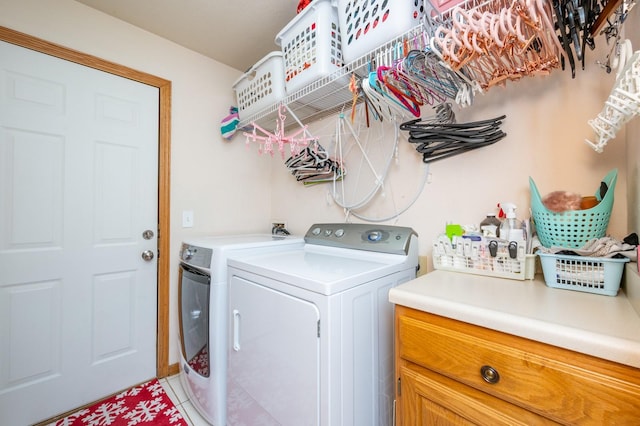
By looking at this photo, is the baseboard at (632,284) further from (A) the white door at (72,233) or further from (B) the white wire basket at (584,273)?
(A) the white door at (72,233)

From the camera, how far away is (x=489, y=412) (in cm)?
68

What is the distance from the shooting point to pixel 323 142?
207 cm

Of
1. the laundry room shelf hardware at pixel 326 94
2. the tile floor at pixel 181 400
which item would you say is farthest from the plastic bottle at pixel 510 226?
the tile floor at pixel 181 400

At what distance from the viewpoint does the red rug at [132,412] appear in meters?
1.53

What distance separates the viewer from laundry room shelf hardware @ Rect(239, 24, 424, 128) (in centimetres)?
114

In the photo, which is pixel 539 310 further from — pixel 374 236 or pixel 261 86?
pixel 261 86

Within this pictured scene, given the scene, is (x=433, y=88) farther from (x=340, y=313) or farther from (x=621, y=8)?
(x=340, y=313)

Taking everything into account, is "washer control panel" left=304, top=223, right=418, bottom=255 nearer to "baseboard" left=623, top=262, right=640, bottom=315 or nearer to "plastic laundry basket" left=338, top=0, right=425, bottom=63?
"baseboard" left=623, top=262, right=640, bottom=315

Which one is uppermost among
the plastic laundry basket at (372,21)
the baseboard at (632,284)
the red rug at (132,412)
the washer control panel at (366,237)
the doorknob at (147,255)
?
the plastic laundry basket at (372,21)

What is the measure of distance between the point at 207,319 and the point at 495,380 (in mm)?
1388

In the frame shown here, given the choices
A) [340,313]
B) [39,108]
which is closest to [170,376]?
[340,313]

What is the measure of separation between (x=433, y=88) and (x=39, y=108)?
218cm

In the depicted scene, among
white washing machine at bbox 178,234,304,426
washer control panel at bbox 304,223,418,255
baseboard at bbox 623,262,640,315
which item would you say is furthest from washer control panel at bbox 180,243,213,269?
baseboard at bbox 623,262,640,315

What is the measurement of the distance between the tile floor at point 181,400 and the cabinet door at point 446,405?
1340mm
